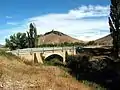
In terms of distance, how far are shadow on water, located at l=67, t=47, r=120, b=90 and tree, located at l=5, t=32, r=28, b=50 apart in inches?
968

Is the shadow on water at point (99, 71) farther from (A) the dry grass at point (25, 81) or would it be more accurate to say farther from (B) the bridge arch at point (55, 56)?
(B) the bridge arch at point (55, 56)

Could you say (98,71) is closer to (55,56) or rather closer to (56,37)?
(55,56)

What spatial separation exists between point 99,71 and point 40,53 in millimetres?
19944

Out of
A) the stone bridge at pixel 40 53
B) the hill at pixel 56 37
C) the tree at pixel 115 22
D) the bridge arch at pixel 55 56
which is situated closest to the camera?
the tree at pixel 115 22

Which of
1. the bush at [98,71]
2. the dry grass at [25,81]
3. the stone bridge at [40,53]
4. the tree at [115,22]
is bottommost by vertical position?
the bush at [98,71]

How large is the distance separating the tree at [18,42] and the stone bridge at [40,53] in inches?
466

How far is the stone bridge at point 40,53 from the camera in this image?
181ft

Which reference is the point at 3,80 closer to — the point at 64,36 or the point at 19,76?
the point at 19,76

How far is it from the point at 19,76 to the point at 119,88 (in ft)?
45.9

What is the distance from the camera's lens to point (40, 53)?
6347cm

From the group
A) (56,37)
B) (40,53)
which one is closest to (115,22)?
(40,53)

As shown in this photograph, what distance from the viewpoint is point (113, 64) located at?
4803 cm

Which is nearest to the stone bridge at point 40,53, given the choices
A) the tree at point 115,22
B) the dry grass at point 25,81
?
the tree at point 115,22

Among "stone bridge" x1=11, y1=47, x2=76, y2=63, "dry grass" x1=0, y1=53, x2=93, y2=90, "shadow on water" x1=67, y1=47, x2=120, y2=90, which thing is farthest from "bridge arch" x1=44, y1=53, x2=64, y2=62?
"dry grass" x1=0, y1=53, x2=93, y2=90
